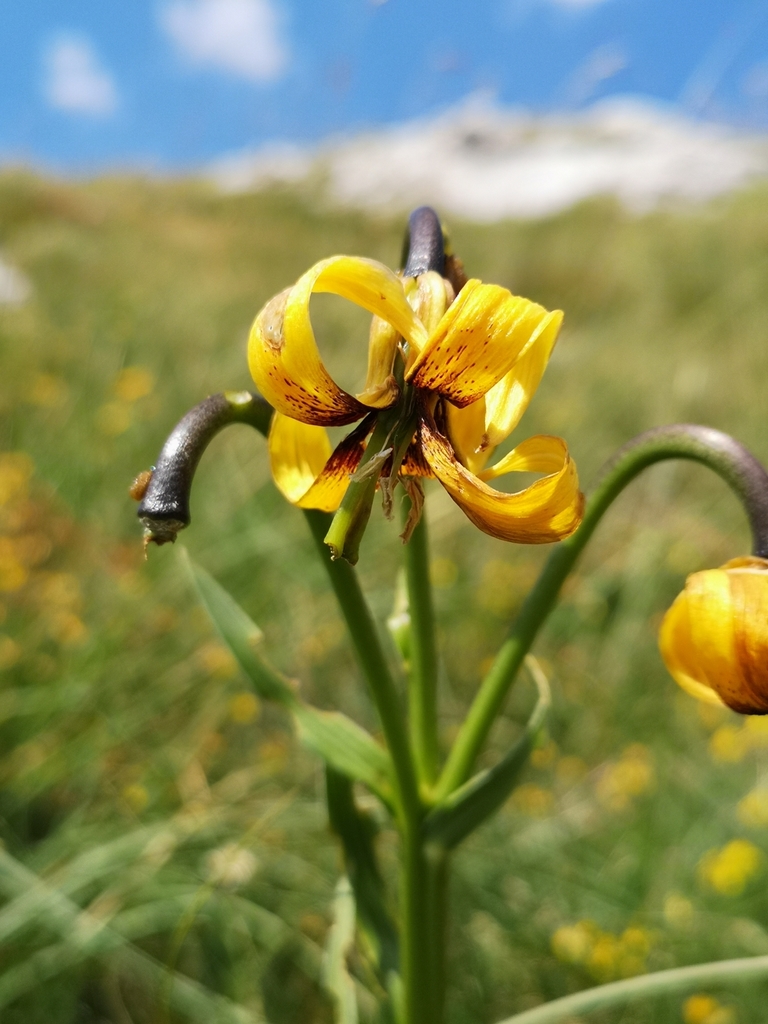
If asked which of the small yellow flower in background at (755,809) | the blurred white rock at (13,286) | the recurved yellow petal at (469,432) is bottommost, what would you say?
the small yellow flower in background at (755,809)

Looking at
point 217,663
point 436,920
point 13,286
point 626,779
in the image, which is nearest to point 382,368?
point 436,920

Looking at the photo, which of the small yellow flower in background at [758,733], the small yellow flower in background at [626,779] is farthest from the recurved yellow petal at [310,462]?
the small yellow flower in background at [758,733]

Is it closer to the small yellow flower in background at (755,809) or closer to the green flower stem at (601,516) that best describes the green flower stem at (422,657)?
the green flower stem at (601,516)

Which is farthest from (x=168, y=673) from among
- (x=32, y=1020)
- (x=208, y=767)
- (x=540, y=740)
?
(x=540, y=740)

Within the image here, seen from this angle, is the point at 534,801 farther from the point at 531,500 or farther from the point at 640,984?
the point at 531,500

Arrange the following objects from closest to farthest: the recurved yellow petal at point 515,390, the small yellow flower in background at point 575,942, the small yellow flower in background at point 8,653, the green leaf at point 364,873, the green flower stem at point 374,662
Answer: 1. the recurved yellow petal at point 515,390
2. the green flower stem at point 374,662
3. the green leaf at point 364,873
4. the small yellow flower in background at point 575,942
5. the small yellow flower in background at point 8,653

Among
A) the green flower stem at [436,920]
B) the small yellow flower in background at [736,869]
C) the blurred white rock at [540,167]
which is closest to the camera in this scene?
the green flower stem at [436,920]
